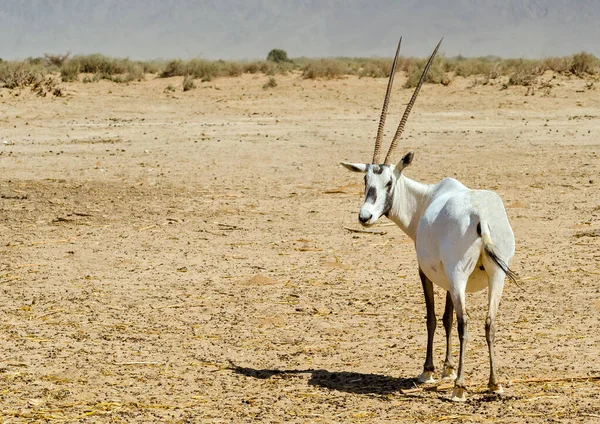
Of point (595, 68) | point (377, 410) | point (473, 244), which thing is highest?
point (595, 68)

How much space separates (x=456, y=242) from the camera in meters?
6.60

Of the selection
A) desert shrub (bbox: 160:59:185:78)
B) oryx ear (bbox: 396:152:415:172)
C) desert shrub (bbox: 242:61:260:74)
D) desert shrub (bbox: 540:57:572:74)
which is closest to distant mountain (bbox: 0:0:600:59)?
desert shrub (bbox: 242:61:260:74)

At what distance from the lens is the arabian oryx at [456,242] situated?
655cm

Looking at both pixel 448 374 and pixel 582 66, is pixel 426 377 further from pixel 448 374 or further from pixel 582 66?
Answer: pixel 582 66

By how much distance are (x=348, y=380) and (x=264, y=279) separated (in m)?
3.23

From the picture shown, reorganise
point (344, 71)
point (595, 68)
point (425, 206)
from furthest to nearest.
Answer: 1. point (344, 71)
2. point (595, 68)
3. point (425, 206)

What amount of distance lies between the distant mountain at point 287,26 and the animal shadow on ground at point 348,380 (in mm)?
137726

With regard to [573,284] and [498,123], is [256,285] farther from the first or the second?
[498,123]

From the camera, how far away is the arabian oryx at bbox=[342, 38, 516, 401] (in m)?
6.55

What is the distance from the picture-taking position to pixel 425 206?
295 inches

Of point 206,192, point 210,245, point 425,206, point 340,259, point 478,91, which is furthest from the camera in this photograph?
point 478,91

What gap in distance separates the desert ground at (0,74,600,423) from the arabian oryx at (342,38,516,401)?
431mm

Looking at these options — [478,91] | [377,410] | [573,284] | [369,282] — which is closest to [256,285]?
[369,282]

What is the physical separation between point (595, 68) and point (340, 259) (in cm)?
2300
